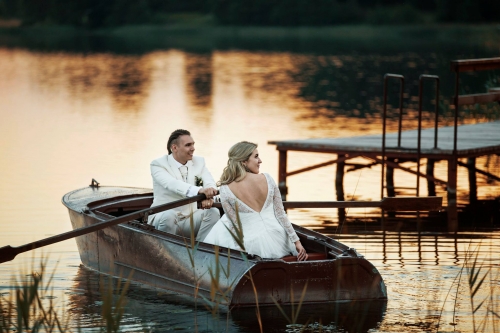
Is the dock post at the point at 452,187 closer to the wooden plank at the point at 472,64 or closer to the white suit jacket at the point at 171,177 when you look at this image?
the wooden plank at the point at 472,64

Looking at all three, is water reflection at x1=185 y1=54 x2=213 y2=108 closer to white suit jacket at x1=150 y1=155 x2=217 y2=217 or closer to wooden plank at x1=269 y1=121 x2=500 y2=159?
wooden plank at x1=269 y1=121 x2=500 y2=159

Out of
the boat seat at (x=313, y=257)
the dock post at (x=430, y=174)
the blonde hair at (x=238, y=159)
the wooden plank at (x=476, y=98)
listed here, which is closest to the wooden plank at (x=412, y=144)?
the dock post at (x=430, y=174)

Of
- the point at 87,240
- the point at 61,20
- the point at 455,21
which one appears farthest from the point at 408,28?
the point at 87,240

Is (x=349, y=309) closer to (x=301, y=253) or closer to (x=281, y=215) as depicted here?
(x=301, y=253)

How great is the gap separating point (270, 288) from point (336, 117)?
16738 mm

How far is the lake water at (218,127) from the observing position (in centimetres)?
898

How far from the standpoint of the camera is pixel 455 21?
208 ft

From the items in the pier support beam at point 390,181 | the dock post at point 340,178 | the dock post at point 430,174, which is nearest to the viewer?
the dock post at point 340,178

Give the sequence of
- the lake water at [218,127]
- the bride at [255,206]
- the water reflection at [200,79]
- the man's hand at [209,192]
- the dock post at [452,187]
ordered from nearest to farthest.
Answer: the lake water at [218,127] → the bride at [255,206] → the man's hand at [209,192] → the dock post at [452,187] → the water reflection at [200,79]

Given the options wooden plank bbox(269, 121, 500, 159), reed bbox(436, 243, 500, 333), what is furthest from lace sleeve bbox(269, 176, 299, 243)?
wooden plank bbox(269, 121, 500, 159)

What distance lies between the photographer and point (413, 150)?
1430 cm

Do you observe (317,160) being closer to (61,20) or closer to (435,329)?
(435,329)

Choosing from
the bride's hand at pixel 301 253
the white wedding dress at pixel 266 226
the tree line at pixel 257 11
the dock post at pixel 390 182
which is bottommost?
the dock post at pixel 390 182

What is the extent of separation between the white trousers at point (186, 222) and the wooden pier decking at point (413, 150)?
12.6 feet
